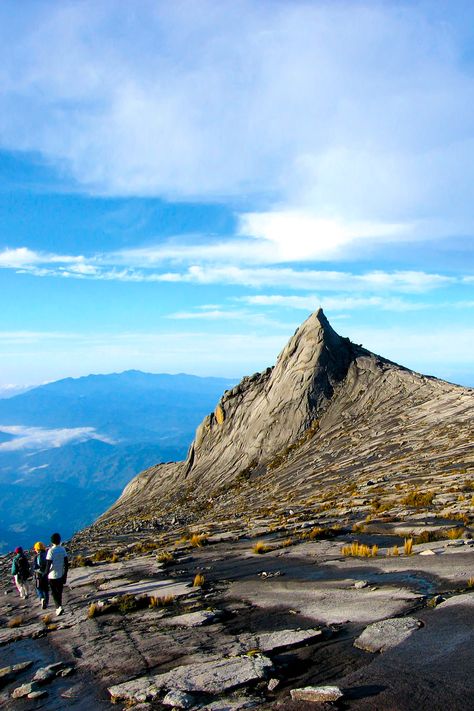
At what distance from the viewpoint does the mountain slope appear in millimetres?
43250

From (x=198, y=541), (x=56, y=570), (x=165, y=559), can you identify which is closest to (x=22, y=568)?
(x=56, y=570)

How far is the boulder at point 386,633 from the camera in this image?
35.3 ft

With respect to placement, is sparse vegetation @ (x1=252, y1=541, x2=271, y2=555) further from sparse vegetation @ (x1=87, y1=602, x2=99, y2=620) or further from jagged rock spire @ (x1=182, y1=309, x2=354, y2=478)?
jagged rock spire @ (x1=182, y1=309, x2=354, y2=478)

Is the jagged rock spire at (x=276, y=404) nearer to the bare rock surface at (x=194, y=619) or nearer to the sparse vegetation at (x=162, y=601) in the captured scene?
the sparse vegetation at (x=162, y=601)

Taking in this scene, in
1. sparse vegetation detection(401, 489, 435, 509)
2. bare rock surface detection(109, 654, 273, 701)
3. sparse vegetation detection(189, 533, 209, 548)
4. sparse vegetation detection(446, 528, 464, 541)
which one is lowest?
sparse vegetation detection(189, 533, 209, 548)

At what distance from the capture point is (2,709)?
11.2 meters

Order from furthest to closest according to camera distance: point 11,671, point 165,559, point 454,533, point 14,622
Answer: point 165,559 → point 454,533 → point 14,622 → point 11,671

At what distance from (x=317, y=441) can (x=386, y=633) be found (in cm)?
5506

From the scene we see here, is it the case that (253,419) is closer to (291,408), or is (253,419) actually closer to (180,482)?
(291,408)

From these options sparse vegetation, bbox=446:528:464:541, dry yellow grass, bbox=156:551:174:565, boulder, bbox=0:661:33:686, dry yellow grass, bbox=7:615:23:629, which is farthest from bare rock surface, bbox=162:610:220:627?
sparse vegetation, bbox=446:528:464:541

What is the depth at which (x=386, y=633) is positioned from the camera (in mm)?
11219

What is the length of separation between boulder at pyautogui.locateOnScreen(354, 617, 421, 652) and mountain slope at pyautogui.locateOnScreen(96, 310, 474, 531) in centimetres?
1722

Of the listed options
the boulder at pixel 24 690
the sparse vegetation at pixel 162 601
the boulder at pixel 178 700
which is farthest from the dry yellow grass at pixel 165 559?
the boulder at pixel 178 700

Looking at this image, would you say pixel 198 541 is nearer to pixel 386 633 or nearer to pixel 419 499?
pixel 419 499
